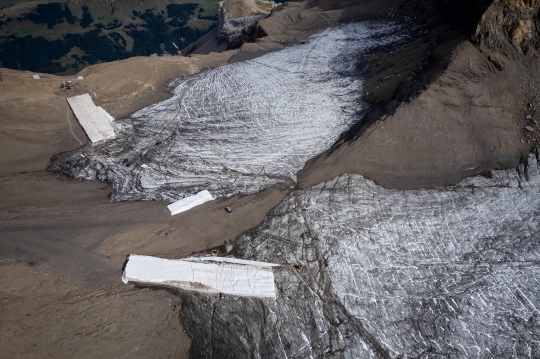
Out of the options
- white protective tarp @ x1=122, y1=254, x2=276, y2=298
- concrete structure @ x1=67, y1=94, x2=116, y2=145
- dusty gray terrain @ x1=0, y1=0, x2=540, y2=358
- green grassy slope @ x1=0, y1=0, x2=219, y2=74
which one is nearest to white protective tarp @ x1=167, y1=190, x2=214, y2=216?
dusty gray terrain @ x1=0, y1=0, x2=540, y2=358

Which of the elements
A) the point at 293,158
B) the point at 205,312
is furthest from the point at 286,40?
the point at 205,312

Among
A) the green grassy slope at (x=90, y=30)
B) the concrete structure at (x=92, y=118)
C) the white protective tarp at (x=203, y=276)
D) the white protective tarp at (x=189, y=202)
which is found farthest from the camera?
the green grassy slope at (x=90, y=30)

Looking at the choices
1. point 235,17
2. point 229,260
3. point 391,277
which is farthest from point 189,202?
point 235,17

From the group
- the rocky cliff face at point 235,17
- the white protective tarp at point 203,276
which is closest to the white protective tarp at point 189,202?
the white protective tarp at point 203,276

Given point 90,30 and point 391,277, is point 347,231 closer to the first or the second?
point 391,277

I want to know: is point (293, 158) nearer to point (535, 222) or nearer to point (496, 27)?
point (535, 222)

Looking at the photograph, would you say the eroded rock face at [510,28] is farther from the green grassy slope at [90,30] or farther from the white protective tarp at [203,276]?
the green grassy slope at [90,30]

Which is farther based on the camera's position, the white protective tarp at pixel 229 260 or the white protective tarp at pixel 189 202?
the white protective tarp at pixel 189 202
